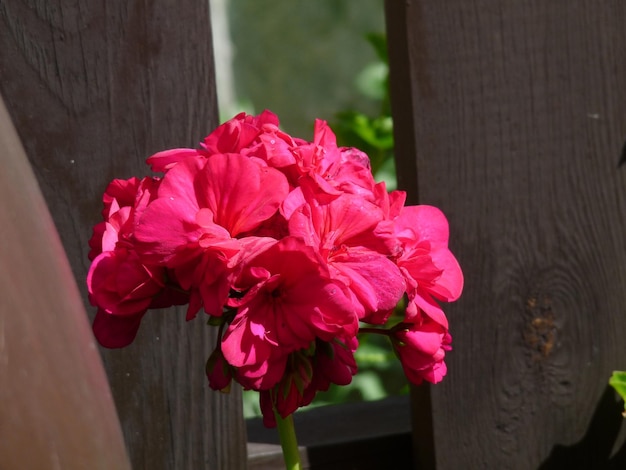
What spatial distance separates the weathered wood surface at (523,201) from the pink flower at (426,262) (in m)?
0.47

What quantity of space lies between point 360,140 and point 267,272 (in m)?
1.64

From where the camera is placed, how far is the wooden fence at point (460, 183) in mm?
1156

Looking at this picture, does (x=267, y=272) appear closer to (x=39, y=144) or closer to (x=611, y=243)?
(x=39, y=144)

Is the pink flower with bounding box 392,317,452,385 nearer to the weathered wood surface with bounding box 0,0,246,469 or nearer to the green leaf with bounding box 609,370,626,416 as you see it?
the weathered wood surface with bounding box 0,0,246,469

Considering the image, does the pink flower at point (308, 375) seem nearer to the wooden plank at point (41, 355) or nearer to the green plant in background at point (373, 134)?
the wooden plank at point (41, 355)

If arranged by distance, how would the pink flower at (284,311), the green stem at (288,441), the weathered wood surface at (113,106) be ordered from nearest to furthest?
1. the pink flower at (284,311)
2. the green stem at (288,441)
3. the weathered wood surface at (113,106)

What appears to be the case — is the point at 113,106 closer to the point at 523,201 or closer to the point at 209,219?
the point at 209,219

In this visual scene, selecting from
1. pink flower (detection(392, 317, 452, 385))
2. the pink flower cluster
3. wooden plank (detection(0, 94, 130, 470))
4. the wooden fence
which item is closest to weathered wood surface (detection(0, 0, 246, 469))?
the wooden fence

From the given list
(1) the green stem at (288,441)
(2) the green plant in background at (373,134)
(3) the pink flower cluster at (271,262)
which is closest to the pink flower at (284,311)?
(3) the pink flower cluster at (271,262)

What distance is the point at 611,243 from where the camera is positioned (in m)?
1.45

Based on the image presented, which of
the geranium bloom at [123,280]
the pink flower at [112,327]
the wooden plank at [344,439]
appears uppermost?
the geranium bloom at [123,280]

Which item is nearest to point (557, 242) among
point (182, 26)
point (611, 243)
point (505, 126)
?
point (611, 243)

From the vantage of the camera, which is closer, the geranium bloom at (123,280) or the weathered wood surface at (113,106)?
the geranium bloom at (123,280)

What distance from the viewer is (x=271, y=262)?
0.70 metres
